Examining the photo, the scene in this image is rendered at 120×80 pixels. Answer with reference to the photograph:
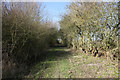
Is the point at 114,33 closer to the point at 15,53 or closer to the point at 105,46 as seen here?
the point at 105,46

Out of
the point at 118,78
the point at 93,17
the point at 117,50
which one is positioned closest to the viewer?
the point at 118,78

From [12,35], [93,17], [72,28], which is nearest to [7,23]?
[12,35]

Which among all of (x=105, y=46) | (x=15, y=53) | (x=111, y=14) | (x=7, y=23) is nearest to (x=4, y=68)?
(x=15, y=53)

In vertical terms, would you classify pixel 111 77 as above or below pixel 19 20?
below

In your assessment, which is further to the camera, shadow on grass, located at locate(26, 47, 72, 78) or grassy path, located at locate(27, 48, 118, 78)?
shadow on grass, located at locate(26, 47, 72, 78)

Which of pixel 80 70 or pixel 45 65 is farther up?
pixel 80 70

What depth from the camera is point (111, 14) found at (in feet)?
19.2

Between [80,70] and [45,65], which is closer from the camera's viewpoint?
[80,70]

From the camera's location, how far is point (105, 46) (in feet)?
21.0

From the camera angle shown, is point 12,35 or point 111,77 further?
point 12,35

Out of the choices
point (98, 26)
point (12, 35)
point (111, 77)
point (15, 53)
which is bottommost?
point (111, 77)

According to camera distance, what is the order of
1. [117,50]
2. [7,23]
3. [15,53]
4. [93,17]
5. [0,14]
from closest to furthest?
1. [0,14]
2. [7,23]
3. [117,50]
4. [15,53]
5. [93,17]

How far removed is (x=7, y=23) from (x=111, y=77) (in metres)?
5.42

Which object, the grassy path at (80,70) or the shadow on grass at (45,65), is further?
the shadow on grass at (45,65)
